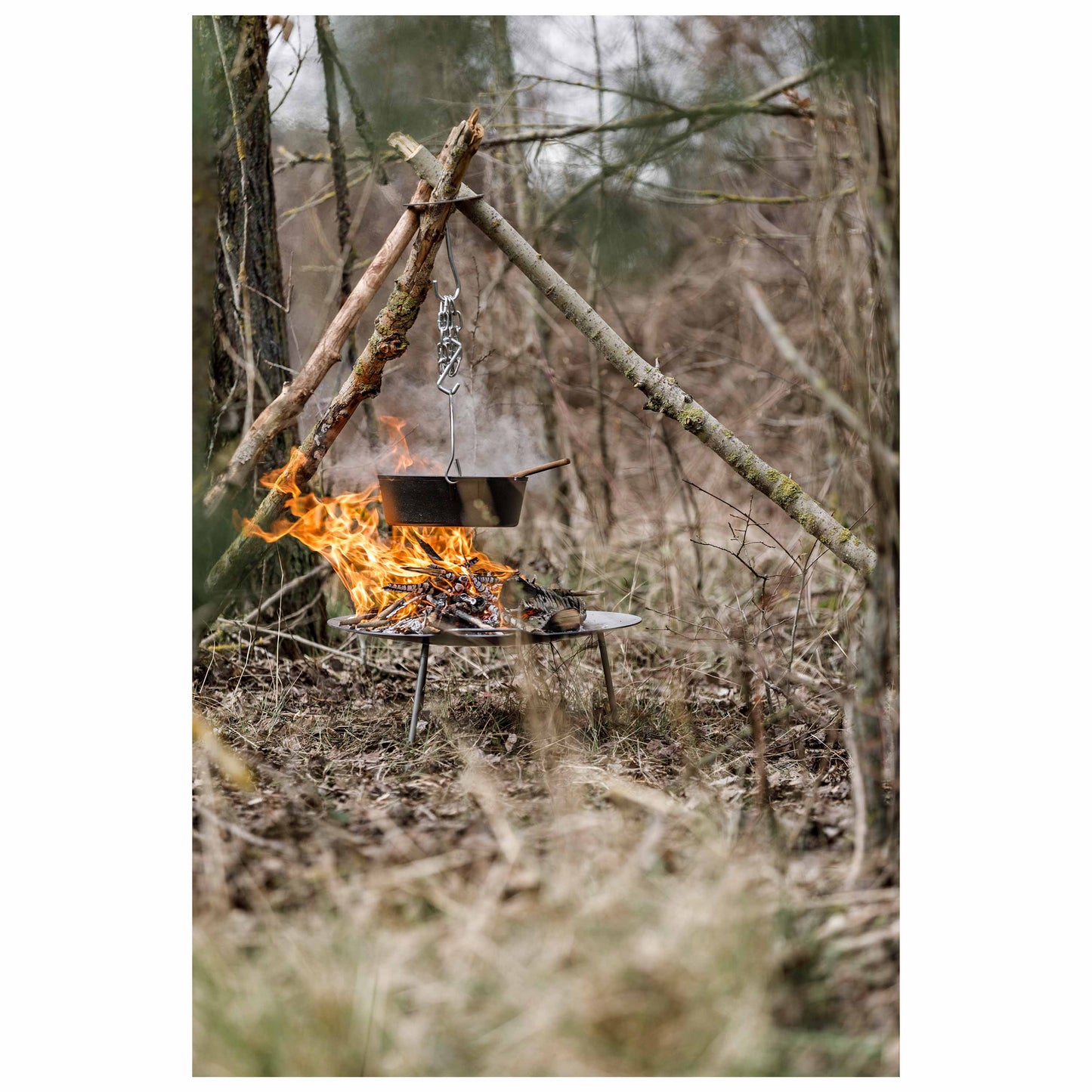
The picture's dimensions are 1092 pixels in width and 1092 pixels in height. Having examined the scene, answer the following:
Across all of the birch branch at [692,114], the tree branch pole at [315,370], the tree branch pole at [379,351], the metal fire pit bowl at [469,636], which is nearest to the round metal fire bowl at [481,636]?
the metal fire pit bowl at [469,636]

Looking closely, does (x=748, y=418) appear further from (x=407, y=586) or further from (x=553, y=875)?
(x=553, y=875)

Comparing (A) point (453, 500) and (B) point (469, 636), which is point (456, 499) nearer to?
(A) point (453, 500)

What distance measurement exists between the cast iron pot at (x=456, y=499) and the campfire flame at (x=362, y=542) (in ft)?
0.84

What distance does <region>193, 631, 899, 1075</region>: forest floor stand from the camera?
2043mm

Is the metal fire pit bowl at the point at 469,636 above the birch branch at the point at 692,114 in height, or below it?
below

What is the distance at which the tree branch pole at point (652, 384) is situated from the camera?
314 cm

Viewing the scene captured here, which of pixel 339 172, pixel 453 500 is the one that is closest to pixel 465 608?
pixel 453 500

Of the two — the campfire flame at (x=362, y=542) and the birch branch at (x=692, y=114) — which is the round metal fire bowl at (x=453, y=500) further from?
the birch branch at (x=692, y=114)

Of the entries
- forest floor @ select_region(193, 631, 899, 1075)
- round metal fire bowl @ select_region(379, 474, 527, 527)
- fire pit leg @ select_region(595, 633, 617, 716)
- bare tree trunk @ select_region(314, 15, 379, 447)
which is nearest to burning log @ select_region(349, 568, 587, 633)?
fire pit leg @ select_region(595, 633, 617, 716)

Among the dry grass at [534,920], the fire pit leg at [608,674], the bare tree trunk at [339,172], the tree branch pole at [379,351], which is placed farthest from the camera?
the bare tree trunk at [339,172]

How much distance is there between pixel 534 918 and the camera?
2.24 meters

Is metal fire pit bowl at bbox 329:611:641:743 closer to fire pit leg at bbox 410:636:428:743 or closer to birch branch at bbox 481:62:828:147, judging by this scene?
fire pit leg at bbox 410:636:428:743

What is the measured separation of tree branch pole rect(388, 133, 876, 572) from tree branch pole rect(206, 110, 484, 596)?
0.29 ft

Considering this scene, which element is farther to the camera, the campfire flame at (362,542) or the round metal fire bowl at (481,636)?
the campfire flame at (362,542)
